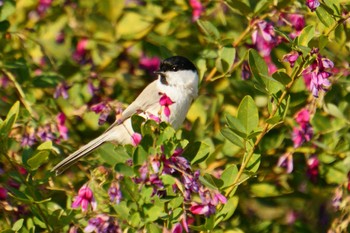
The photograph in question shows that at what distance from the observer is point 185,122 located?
167 inches

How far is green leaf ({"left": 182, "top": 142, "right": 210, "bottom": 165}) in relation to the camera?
3.00 m

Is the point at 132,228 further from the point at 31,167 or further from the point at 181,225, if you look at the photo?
the point at 31,167

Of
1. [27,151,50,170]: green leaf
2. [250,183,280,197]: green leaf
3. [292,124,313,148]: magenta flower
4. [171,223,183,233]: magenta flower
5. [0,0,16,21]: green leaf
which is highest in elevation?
[0,0,16,21]: green leaf

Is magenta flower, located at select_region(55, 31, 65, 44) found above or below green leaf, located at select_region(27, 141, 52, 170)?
below

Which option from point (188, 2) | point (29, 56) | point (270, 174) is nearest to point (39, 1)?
point (29, 56)

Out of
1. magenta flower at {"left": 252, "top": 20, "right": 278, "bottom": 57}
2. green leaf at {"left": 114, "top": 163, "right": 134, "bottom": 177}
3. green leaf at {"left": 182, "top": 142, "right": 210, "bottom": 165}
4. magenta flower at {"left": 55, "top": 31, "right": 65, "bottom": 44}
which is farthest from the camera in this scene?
magenta flower at {"left": 55, "top": 31, "right": 65, "bottom": 44}

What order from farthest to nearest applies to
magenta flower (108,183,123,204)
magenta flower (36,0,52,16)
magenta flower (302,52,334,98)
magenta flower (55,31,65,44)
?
magenta flower (55,31,65,44) → magenta flower (36,0,52,16) → magenta flower (108,183,123,204) → magenta flower (302,52,334,98)

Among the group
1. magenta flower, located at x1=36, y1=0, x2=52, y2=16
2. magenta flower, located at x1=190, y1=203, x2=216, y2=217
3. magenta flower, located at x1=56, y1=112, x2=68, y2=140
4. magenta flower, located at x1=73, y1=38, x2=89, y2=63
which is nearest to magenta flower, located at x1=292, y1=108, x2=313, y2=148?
magenta flower, located at x1=190, y1=203, x2=216, y2=217

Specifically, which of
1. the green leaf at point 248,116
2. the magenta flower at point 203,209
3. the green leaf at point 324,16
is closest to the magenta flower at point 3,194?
the magenta flower at point 203,209

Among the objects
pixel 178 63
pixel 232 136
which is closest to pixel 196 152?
pixel 232 136

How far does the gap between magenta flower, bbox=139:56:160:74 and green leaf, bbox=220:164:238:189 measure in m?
2.00

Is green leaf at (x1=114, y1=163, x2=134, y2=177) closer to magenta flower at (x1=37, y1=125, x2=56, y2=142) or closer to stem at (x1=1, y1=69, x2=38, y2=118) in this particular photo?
magenta flower at (x1=37, y1=125, x2=56, y2=142)

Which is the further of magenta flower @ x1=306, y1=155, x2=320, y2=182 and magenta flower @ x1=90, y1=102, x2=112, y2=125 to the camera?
magenta flower @ x1=306, y1=155, x2=320, y2=182

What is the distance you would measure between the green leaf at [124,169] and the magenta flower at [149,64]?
219 centimetres
